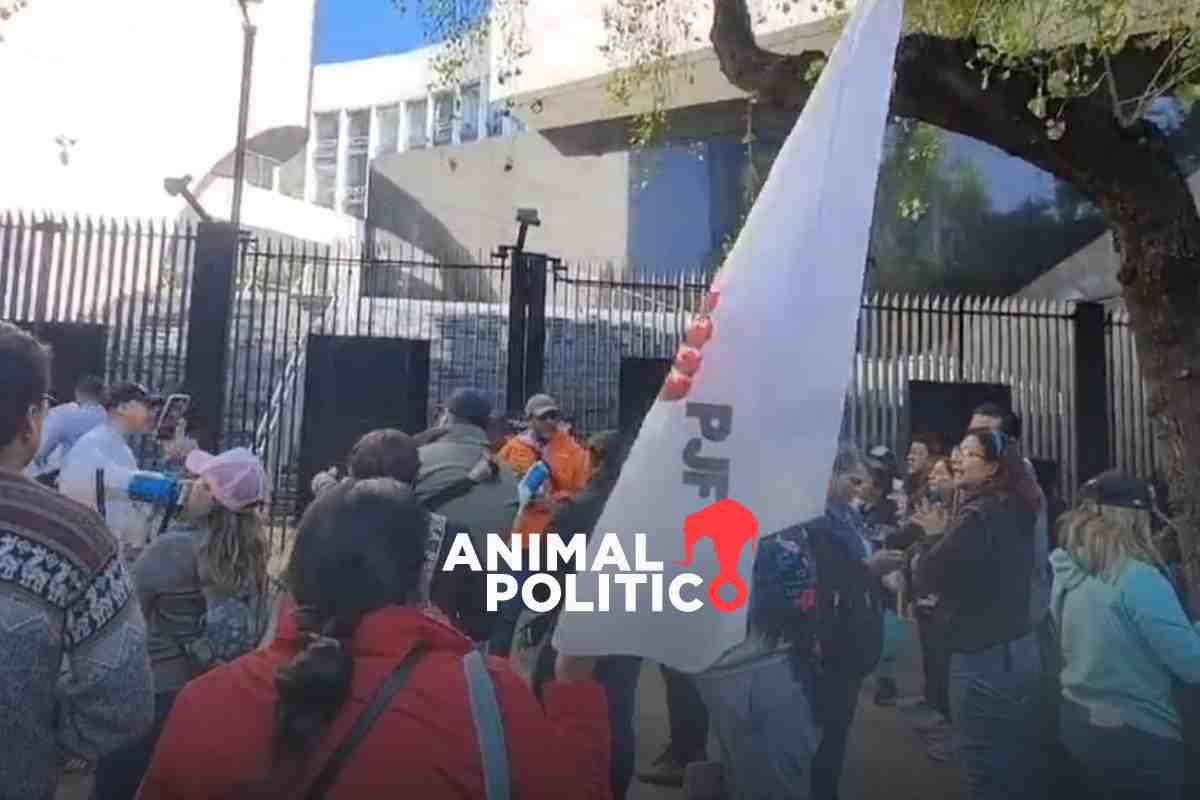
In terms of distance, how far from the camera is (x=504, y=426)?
7.96 metres

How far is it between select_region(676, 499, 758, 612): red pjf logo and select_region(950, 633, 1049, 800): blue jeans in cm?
177

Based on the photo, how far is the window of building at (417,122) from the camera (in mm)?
31058

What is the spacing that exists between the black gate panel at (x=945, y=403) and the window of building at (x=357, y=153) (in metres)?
24.9

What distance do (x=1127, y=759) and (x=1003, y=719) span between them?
43 cm

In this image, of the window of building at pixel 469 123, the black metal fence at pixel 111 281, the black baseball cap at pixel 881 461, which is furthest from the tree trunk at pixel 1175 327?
the window of building at pixel 469 123

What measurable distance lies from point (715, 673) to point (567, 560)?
32.2 inches

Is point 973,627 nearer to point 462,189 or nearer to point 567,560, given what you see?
point 567,560

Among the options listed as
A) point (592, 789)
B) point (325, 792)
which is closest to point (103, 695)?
point (325, 792)

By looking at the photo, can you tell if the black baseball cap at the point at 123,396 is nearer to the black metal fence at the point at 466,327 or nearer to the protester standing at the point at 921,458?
the black metal fence at the point at 466,327

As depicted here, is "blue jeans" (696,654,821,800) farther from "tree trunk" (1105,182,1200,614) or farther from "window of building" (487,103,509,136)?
"window of building" (487,103,509,136)

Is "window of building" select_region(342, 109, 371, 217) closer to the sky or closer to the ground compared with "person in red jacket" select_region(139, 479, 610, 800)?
closer to the sky

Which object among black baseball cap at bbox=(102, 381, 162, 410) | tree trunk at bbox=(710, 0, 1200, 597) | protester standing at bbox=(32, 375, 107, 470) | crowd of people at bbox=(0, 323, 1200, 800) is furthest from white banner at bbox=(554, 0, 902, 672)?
protester standing at bbox=(32, 375, 107, 470)

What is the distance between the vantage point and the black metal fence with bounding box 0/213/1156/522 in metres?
9.72

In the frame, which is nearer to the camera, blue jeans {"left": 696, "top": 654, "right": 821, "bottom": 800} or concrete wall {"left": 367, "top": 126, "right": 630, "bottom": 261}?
blue jeans {"left": 696, "top": 654, "right": 821, "bottom": 800}
